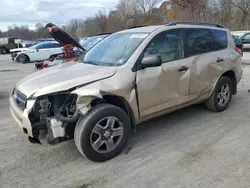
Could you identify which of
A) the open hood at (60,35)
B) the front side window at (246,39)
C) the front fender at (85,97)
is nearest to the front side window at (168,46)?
the front fender at (85,97)

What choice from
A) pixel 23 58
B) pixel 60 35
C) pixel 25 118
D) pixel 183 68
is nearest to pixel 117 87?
pixel 25 118

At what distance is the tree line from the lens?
117 ft

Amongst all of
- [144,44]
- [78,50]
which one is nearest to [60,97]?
[144,44]

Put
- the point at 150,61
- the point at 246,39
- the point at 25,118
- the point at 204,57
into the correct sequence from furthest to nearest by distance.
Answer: the point at 246,39 → the point at 204,57 → the point at 150,61 → the point at 25,118

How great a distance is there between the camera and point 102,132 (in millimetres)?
3236

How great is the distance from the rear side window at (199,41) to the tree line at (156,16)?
388 inches

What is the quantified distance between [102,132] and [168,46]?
173 centimetres

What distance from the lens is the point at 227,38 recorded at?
5.03m

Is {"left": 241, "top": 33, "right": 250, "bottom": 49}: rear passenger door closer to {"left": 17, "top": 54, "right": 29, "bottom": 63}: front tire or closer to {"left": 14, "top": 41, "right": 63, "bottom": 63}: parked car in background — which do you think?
{"left": 14, "top": 41, "right": 63, "bottom": 63}: parked car in background

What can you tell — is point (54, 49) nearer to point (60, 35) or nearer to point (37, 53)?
point (37, 53)

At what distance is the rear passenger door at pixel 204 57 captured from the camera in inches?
167

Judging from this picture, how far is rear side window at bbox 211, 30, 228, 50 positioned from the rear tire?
601 millimetres

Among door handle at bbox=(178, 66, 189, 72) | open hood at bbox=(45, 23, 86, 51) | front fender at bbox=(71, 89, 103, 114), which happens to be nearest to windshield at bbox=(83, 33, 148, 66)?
front fender at bbox=(71, 89, 103, 114)

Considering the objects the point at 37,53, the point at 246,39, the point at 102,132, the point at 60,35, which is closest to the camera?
the point at 102,132
